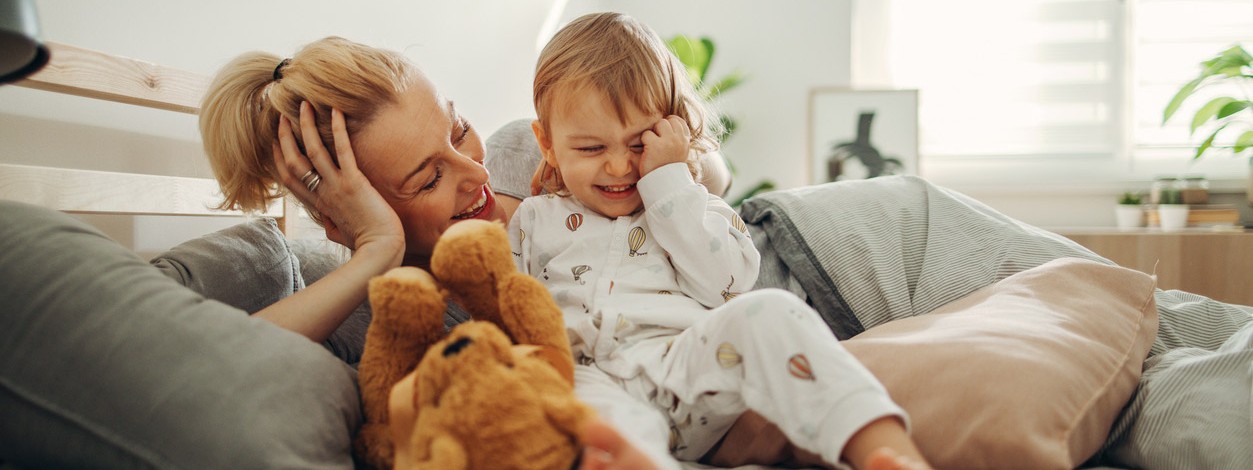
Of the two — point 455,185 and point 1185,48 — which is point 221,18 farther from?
point 1185,48

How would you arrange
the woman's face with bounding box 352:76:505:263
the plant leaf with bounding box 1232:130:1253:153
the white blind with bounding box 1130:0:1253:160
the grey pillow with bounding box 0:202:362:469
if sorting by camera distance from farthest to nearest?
the white blind with bounding box 1130:0:1253:160 → the plant leaf with bounding box 1232:130:1253:153 → the woman's face with bounding box 352:76:505:263 → the grey pillow with bounding box 0:202:362:469

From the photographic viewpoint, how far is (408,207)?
1.19 m

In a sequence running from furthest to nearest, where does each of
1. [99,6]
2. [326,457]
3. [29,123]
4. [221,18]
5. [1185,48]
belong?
[1185,48], [221,18], [99,6], [29,123], [326,457]

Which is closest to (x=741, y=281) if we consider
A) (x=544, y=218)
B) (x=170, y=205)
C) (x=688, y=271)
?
(x=688, y=271)

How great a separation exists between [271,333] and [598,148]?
0.49 m

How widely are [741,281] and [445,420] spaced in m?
0.54

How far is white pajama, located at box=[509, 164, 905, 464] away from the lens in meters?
0.74

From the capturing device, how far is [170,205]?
4.78 feet

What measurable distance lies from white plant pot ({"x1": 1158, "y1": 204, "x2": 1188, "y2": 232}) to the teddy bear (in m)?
2.89

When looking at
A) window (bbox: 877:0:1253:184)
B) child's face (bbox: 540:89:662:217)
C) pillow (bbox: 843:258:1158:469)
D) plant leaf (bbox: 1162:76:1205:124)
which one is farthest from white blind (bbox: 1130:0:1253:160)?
child's face (bbox: 540:89:662:217)

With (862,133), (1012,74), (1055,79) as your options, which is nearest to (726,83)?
(862,133)

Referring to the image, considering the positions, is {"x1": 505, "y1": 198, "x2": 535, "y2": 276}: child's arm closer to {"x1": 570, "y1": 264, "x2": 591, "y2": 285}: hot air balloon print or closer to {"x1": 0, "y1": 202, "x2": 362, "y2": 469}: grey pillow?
{"x1": 570, "y1": 264, "x2": 591, "y2": 285}: hot air balloon print

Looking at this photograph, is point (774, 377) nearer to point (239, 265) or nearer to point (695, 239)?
point (695, 239)

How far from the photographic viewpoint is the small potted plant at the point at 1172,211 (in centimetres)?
285
